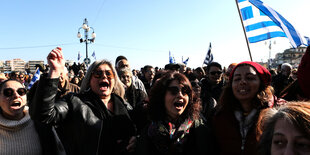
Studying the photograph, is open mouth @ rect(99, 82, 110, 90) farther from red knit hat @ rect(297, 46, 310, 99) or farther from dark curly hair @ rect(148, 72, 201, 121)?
red knit hat @ rect(297, 46, 310, 99)

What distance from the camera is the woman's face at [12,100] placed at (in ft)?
8.50

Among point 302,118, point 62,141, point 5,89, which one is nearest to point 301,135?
point 302,118

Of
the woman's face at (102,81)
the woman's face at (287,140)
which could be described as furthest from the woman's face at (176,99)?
the woman's face at (287,140)

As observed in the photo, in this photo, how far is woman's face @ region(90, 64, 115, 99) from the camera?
2.56 metres

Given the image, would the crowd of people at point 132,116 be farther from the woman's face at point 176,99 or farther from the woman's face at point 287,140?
the woman's face at point 287,140

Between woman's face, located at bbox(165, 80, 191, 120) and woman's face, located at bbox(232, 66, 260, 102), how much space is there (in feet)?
1.78

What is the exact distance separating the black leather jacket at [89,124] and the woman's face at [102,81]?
8 cm

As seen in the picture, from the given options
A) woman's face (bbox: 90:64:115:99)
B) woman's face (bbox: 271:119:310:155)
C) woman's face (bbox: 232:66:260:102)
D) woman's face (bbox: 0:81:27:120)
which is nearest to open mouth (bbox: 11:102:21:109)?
woman's face (bbox: 0:81:27:120)

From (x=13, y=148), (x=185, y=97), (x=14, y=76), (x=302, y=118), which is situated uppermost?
(x=14, y=76)

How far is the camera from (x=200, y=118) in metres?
2.54

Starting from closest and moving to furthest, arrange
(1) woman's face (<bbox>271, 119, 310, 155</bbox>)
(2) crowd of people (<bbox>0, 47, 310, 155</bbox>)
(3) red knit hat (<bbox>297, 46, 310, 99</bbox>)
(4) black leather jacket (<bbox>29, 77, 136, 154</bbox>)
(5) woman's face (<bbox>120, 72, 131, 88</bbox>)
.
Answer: (1) woman's face (<bbox>271, 119, 310, 155</bbox>)
(3) red knit hat (<bbox>297, 46, 310, 99</bbox>)
(2) crowd of people (<bbox>0, 47, 310, 155</bbox>)
(4) black leather jacket (<bbox>29, 77, 136, 154</bbox>)
(5) woman's face (<bbox>120, 72, 131, 88</bbox>)

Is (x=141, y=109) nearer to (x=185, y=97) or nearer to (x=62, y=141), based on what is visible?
(x=185, y=97)

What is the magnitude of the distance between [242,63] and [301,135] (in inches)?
49.9

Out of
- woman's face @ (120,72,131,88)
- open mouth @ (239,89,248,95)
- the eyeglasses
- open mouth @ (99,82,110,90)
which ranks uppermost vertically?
woman's face @ (120,72,131,88)
